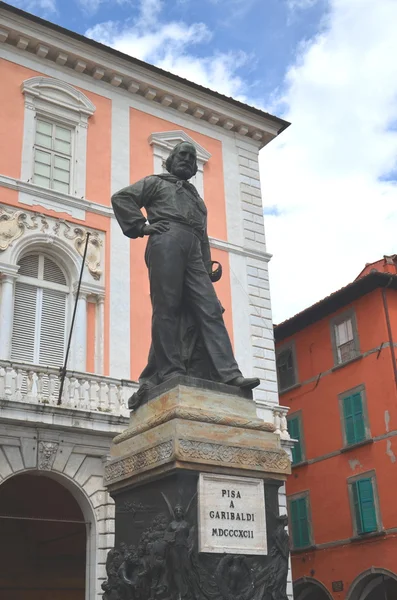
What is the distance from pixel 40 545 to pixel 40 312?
559cm

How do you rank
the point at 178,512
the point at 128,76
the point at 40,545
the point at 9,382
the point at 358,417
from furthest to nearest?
1. the point at 358,417
2. the point at 128,76
3. the point at 40,545
4. the point at 9,382
5. the point at 178,512

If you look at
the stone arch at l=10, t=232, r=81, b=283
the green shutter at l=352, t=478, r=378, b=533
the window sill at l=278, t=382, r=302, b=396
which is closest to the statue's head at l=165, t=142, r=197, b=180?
the stone arch at l=10, t=232, r=81, b=283

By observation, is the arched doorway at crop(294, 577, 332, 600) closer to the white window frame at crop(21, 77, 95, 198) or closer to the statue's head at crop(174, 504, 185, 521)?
the white window frame at crop(21, 77, 95, 198)

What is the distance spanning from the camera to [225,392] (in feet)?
19.1

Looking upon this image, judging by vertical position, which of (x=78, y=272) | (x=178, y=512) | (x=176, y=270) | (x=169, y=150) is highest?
(x=169, y=150)

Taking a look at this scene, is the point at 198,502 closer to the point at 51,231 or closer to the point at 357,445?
the point at 51,231

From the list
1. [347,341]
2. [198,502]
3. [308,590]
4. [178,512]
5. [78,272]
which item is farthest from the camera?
[308,590]

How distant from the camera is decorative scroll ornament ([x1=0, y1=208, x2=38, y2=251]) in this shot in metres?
15.4

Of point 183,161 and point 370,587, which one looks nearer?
point 183,161

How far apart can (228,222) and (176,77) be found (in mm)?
3872

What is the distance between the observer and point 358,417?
22.3 meters

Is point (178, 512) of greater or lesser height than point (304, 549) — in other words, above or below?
below

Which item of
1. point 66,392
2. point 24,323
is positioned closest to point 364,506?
point 66,392

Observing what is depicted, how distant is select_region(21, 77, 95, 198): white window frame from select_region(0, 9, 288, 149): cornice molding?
2.24ft
